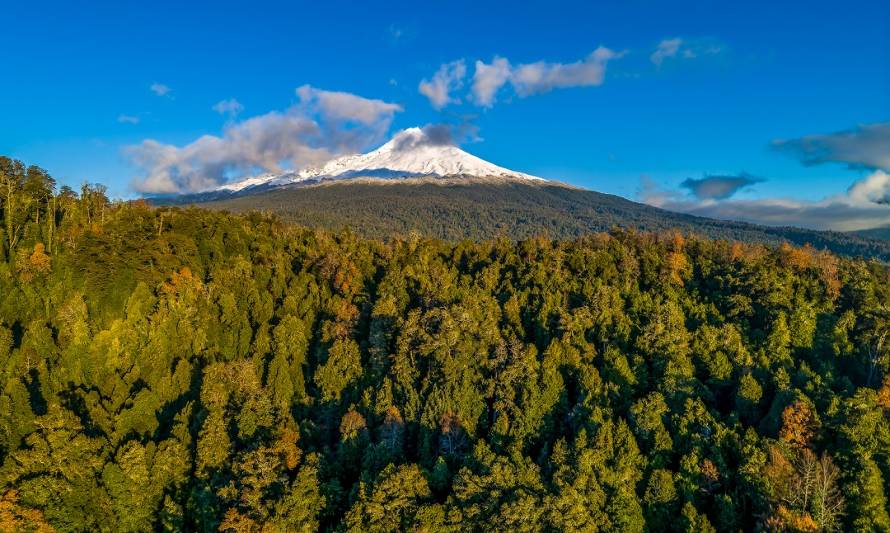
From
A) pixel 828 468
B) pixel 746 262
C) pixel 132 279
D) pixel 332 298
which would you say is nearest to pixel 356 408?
pixel 332 298

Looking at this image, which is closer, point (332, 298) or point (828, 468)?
point (828, 468)

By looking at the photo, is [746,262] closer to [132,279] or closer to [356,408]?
[356,408]

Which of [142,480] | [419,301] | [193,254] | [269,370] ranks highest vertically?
[193,254]

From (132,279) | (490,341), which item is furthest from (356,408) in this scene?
(132,279)

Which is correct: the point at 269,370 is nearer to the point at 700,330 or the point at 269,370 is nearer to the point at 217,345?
the point at 217,345

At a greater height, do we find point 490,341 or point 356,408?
point 490,341

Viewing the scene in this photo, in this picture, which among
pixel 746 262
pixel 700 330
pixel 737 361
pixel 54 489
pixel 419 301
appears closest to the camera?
pixel 54 489

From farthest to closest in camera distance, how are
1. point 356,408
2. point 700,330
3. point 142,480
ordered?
point 700,330, point 356,408, point 142,480
